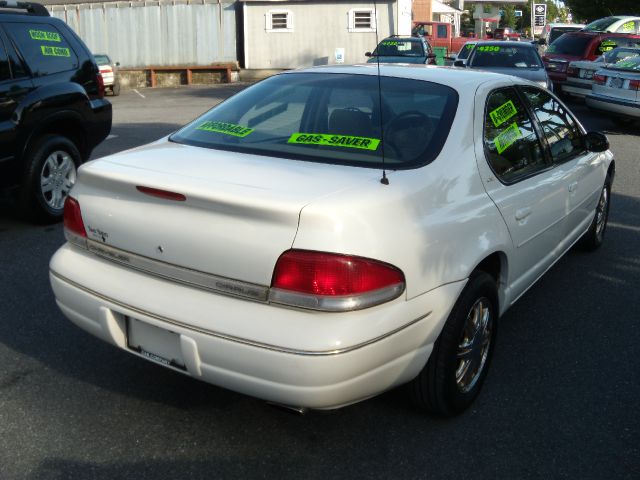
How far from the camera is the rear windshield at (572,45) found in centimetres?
1856

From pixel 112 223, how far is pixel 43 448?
1.01 metres

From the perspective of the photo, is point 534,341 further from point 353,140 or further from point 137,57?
point 137,57

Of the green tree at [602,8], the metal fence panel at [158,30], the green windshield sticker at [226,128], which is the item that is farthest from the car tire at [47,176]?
the green tree at [602,8]

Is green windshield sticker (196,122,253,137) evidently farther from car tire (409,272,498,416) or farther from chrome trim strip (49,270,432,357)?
car tire (409,272,498,416)

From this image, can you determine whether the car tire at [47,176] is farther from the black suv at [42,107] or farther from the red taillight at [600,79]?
the red taillight at [600,79]

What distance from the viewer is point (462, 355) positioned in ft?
11.4

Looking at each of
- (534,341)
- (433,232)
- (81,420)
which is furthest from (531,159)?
(81,420)

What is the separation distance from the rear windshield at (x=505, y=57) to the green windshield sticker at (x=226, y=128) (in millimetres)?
12534

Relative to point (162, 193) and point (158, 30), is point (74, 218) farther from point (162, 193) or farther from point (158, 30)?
point (158, 30)

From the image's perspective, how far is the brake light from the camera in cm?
274

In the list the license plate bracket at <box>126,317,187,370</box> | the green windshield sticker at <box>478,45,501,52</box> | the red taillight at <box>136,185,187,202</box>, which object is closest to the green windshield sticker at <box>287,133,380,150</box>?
the red taillight at <box>136,185,187,202</box>

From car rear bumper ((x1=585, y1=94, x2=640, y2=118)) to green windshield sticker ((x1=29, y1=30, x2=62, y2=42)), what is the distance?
32.7ft

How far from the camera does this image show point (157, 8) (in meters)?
27.5

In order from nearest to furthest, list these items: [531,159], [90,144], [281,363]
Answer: [281,363]
[531,159]
[90,144]
